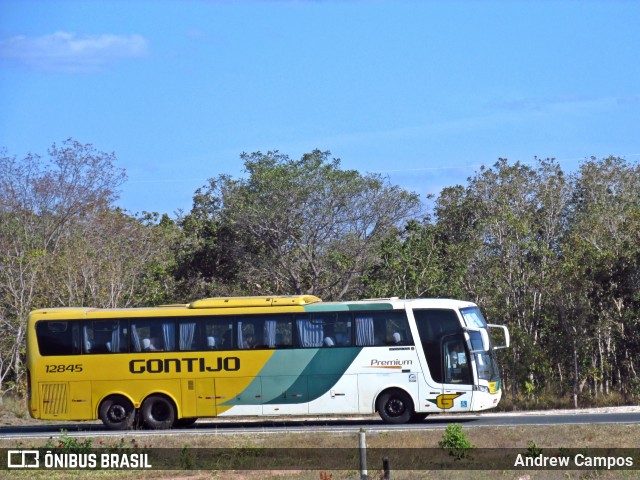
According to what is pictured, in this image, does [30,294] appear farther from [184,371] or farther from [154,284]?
[184,371]

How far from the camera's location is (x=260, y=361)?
22422mm

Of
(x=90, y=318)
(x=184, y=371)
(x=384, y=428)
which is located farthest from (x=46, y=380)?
(x=384, y=428)

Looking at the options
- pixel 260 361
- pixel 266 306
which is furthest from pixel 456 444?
pixel 266 306

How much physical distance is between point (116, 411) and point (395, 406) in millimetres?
6499

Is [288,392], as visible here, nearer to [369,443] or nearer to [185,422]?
[185,422]

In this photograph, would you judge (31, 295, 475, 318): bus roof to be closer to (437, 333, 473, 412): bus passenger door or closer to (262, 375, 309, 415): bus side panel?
(437, 333, 473, 412): bus passenger door

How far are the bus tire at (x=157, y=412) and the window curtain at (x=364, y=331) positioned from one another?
15.3ft

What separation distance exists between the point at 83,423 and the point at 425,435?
36.8 feet

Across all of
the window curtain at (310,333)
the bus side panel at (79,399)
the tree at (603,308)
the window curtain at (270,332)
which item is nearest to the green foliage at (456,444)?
the window curtain at (310,333)

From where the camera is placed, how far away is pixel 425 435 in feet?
61.0

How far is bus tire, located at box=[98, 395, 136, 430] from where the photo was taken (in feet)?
74.2

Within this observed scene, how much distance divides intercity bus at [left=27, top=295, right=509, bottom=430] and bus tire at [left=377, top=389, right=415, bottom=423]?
23mm

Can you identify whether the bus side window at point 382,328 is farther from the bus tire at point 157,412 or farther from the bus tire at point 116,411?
the bus tire at point 116,411

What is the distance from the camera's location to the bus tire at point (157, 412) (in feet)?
74.1
